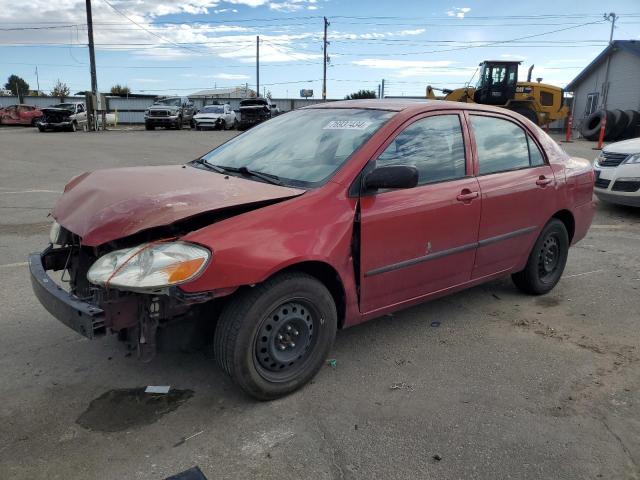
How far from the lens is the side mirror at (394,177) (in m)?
3.04

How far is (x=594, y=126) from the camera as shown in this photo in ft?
84.4

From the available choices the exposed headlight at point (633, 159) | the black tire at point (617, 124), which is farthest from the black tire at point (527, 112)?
the exposed headlight at point (633, 159)

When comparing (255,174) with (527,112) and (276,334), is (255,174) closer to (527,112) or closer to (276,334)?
(276,334)

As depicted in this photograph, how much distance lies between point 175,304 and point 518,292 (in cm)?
334

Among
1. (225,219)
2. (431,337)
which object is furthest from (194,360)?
(431,337)

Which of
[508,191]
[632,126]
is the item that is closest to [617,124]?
[632,126]

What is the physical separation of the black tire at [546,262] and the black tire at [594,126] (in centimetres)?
2308

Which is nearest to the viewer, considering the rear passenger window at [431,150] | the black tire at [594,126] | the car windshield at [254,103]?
the rear passenger window at [431,150]

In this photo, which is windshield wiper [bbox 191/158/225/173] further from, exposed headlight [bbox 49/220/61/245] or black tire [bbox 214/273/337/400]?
black tire [bbox 214/273/337/400]

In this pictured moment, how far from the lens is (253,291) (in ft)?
9.06

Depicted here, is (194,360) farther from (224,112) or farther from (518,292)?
(224,112)

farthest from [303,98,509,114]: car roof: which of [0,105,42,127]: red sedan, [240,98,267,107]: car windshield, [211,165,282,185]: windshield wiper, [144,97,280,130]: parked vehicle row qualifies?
[0,105,42,127]: red sedan

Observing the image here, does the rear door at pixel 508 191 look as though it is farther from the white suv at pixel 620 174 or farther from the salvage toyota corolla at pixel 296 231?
the white suv at pixel 620 174

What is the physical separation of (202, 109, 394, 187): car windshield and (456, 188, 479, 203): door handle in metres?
0.74
